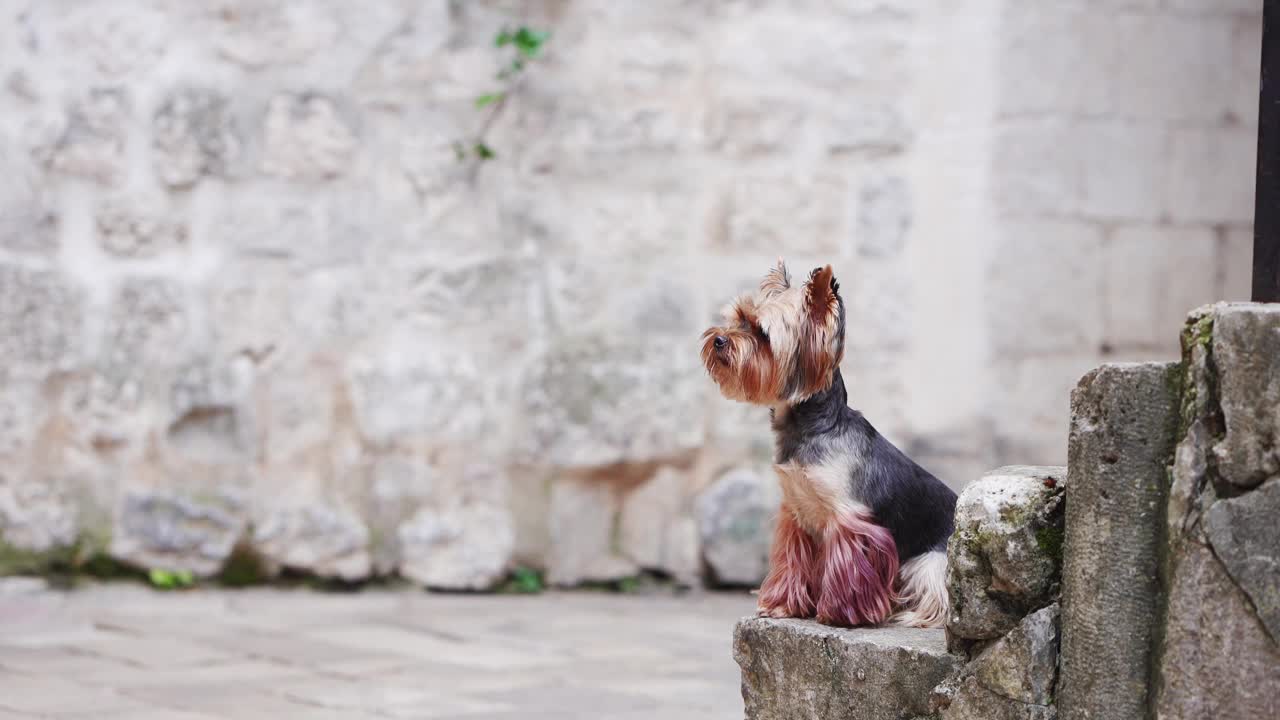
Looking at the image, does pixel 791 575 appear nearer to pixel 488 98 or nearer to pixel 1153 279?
pixel 488 98

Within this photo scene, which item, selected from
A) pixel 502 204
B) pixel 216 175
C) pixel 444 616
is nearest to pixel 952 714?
pixel 444 616

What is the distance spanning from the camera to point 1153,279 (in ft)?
19.4

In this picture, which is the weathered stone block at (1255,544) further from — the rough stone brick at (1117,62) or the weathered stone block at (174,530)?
the weathered stone block at (174,530)

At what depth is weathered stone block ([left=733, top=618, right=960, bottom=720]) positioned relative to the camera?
268cm

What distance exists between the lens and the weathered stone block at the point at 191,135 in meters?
5.69

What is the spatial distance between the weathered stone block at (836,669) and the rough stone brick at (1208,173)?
371cm

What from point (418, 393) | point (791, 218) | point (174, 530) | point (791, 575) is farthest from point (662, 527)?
point (791, 575)

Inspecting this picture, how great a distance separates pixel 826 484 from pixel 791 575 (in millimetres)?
236

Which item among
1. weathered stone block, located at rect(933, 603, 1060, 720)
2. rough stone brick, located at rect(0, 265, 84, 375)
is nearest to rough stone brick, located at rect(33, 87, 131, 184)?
rough stone brick, located at rect(0, 265, 84, 375)

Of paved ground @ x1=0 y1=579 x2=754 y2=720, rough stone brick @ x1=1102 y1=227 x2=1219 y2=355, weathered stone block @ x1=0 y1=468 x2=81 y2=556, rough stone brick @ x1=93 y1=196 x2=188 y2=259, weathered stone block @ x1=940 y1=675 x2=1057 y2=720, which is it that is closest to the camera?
weathered stone block @ x1=940 y1=675 x2=1057 y2=720

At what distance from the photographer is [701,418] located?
5.79 metres

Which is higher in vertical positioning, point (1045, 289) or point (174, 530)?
point (1045, 289)

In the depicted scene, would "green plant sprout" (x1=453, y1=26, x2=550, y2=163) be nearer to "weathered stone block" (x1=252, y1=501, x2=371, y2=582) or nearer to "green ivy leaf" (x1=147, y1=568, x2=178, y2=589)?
"weathered stone block" (x1=252, y1=501, x2=371, y2=582)

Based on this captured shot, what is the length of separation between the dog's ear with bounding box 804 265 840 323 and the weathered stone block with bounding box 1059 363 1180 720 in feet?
2.01
